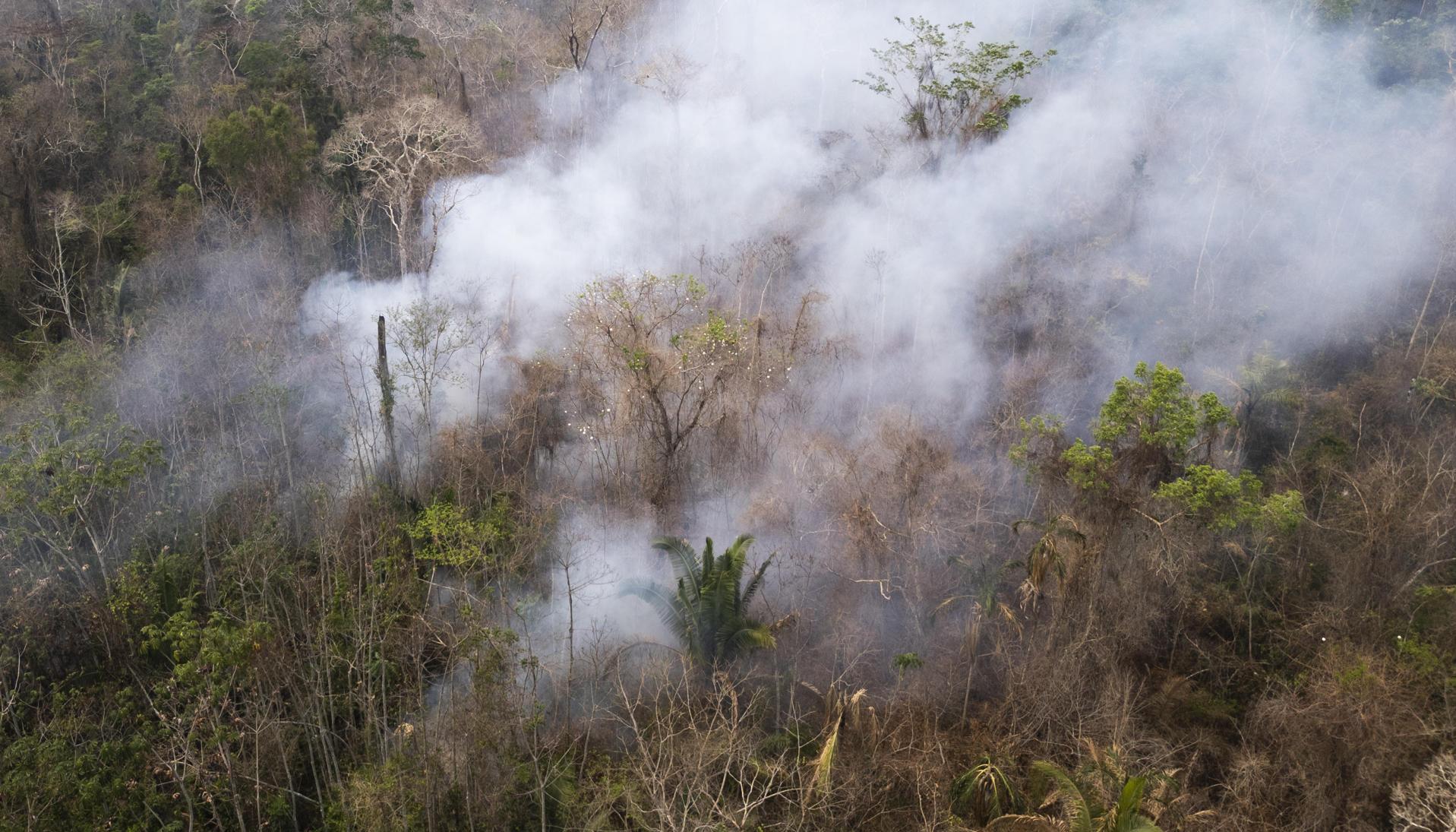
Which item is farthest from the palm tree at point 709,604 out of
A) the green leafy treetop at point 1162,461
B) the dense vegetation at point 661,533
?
the green leafy treetop at point 1162,461

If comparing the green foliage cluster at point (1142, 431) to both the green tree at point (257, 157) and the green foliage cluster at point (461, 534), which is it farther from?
the green tree at point (257, 157)

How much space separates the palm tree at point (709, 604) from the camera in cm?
1561

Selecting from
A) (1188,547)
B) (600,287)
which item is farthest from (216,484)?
(1188,547)

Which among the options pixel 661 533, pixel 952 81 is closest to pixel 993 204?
pixel 952 81

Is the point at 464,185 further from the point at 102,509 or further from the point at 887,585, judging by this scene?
the point at 887,585

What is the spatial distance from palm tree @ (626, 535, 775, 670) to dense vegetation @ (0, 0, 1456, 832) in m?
0.06

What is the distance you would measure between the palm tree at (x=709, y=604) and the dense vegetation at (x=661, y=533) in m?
0.06

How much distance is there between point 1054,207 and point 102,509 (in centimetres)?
1922

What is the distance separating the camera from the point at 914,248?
22.4 meters

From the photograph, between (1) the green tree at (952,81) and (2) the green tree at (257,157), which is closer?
(1) the green tree at (952,81)

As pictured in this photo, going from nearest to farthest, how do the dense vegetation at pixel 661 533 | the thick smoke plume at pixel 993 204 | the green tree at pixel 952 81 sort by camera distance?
the dense vegetation at pixel 661 533, the thick smoke plume at pixel 993 204, the green tree at pixel 952 81

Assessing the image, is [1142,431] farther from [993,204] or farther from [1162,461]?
[993,204]

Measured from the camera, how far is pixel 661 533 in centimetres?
1845

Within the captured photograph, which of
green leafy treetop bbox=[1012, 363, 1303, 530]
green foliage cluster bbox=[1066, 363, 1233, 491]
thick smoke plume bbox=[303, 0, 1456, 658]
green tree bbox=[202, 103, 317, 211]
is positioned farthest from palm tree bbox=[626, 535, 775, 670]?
green tree bbox=[202, 103, 317, 211]
